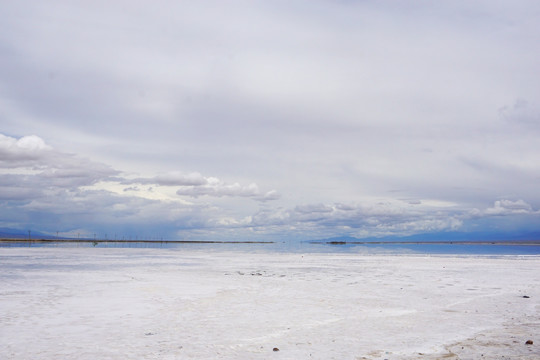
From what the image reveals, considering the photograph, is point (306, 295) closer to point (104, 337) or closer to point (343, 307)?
point (343, 307)

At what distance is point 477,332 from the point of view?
12.1 metres

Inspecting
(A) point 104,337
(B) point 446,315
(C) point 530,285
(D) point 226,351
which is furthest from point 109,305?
(C) point 530,285

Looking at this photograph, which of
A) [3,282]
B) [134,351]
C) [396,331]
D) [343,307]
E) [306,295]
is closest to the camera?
[134,351]

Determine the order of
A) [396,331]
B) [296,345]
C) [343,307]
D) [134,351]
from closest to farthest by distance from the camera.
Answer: [134,351]
[296,345]
[396,331]
[343,307]

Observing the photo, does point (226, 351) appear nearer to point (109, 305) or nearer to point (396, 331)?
point (396, 331)

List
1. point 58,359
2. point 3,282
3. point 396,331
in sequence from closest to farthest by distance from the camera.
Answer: point 58,359, point 396,331, point 3,282

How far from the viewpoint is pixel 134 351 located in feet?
33.1

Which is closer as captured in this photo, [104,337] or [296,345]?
[296,345]

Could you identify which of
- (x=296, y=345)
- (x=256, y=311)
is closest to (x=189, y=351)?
(x=296, y=345)

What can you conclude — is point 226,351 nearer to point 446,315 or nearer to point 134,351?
point 134,351

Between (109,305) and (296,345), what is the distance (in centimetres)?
880

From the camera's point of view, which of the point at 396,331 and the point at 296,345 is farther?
the point at 396,331

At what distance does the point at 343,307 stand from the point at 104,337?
28.2 feet

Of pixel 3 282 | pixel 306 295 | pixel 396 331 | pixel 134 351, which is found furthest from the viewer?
pixel 3 282
